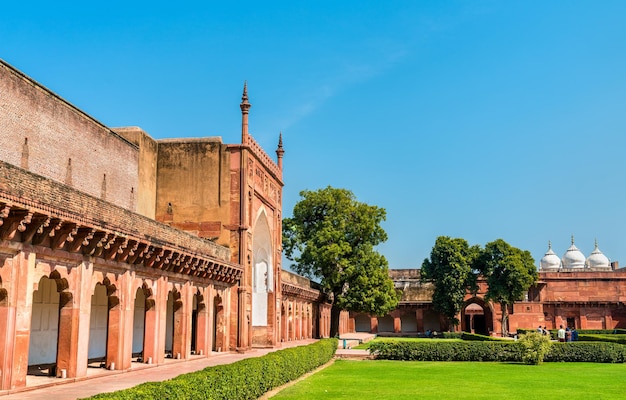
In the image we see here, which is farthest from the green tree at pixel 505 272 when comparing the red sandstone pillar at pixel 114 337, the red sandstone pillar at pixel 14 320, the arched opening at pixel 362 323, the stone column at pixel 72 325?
the red sandstone pillar at pixel 14 320

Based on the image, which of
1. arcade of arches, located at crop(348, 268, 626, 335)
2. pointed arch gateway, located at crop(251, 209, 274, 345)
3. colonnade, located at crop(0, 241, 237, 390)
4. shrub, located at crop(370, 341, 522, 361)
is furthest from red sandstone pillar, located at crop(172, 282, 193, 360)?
arcade of arches, located at crop(348, 268, 626, 335)

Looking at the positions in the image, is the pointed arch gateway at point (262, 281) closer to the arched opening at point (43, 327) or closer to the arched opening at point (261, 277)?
the arched opening at point (261, 277)

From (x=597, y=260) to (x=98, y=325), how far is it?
52919 millimetres

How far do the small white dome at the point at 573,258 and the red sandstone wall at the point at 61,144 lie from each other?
48.3 m

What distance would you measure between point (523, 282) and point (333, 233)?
17.6 metres

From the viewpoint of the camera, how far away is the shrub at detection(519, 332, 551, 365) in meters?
21.8

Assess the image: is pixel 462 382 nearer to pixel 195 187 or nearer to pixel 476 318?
pixel 195 187

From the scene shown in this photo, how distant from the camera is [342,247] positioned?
115 ft

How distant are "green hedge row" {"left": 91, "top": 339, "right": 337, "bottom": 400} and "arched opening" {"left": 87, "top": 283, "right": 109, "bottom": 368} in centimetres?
461

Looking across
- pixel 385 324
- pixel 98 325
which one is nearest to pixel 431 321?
pixel 385 324

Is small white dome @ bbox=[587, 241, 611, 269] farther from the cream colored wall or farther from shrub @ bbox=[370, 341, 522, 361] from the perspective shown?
the cream colored wall

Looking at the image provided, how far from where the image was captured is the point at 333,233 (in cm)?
3522

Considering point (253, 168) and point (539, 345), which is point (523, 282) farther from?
point (253, 168)

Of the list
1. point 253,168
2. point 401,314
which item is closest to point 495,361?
point 253,168
